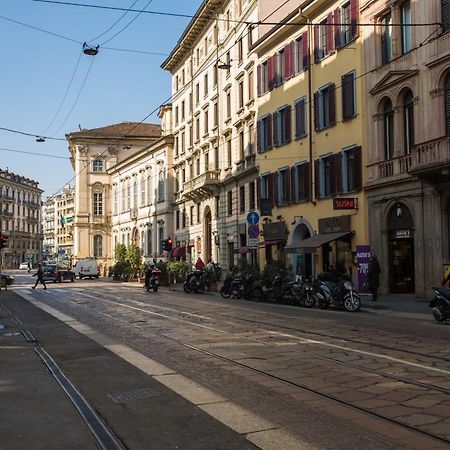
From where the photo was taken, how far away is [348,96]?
29.8m

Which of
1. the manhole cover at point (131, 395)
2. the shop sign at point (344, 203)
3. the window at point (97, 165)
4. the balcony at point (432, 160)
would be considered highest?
the window at point (97, 165)

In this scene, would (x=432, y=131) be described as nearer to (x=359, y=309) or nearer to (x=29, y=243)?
(x=359, y=309)

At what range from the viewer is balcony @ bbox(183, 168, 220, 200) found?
48.0m

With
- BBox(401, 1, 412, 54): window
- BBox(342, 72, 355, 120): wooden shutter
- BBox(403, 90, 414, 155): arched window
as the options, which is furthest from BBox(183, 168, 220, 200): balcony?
BBox(401, 1, 412, 54): window

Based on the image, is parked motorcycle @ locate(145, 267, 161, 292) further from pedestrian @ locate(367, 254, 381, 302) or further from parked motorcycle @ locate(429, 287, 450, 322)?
parked motorcycle @ locate(429, 287, 450, 322)

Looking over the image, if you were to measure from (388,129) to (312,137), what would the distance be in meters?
6.20

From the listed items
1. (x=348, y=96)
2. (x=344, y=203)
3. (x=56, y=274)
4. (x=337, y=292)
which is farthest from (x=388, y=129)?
(x=56, y=274)

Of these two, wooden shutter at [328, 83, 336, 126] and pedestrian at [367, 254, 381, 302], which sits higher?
wooden shutter at [328, 83, 336, 126]

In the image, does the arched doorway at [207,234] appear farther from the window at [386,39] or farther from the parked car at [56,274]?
the window at [386,39]

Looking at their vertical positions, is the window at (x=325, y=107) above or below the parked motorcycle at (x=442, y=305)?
above

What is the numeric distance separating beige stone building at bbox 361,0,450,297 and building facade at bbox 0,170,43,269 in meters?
125

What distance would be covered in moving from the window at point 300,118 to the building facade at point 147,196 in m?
25.4

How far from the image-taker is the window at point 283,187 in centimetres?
3594

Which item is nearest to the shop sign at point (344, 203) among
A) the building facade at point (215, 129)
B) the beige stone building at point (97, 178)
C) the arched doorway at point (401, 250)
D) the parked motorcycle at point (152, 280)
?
the arched doorway at point (401, 250)
